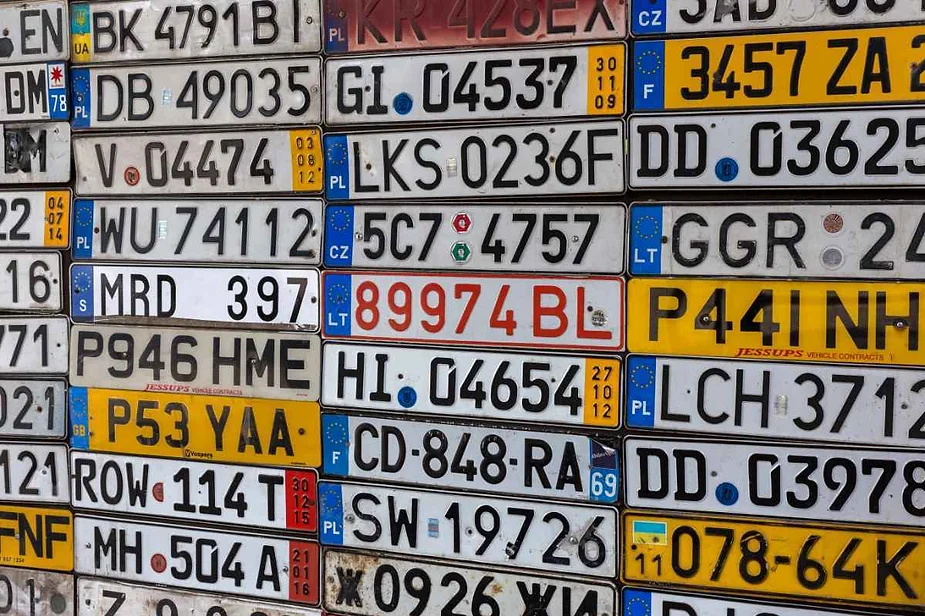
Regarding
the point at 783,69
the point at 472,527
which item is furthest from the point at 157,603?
the point at 783,69

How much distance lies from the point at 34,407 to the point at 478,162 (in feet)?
8.14

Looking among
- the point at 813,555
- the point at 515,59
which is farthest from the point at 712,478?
the point at 515,59

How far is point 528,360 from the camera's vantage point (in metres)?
3.06

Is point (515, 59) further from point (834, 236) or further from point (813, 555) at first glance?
point (813, 555)

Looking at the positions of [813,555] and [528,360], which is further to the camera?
[528,360]

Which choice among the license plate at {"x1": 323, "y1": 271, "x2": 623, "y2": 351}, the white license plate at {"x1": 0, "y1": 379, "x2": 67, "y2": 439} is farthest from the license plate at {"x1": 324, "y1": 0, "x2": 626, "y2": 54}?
the white license plate at {"x1": 0, "y1": 379, "x2": 67, "y2": 439}

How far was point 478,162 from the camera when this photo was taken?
3074mm

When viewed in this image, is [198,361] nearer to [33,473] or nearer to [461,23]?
[33,473]

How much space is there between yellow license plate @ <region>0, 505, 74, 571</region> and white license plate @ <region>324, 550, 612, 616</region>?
1361mm

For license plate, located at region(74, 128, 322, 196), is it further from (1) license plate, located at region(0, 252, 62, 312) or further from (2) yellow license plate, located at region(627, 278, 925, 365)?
(2) yellow license plate, located at region(627, 278, 925, 365)

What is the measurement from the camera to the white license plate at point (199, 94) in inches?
127

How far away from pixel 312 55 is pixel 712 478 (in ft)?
8.15

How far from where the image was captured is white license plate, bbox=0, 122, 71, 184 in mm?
3480

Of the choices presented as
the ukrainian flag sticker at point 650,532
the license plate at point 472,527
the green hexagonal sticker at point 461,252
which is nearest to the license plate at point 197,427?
the license plate at point 472,527
